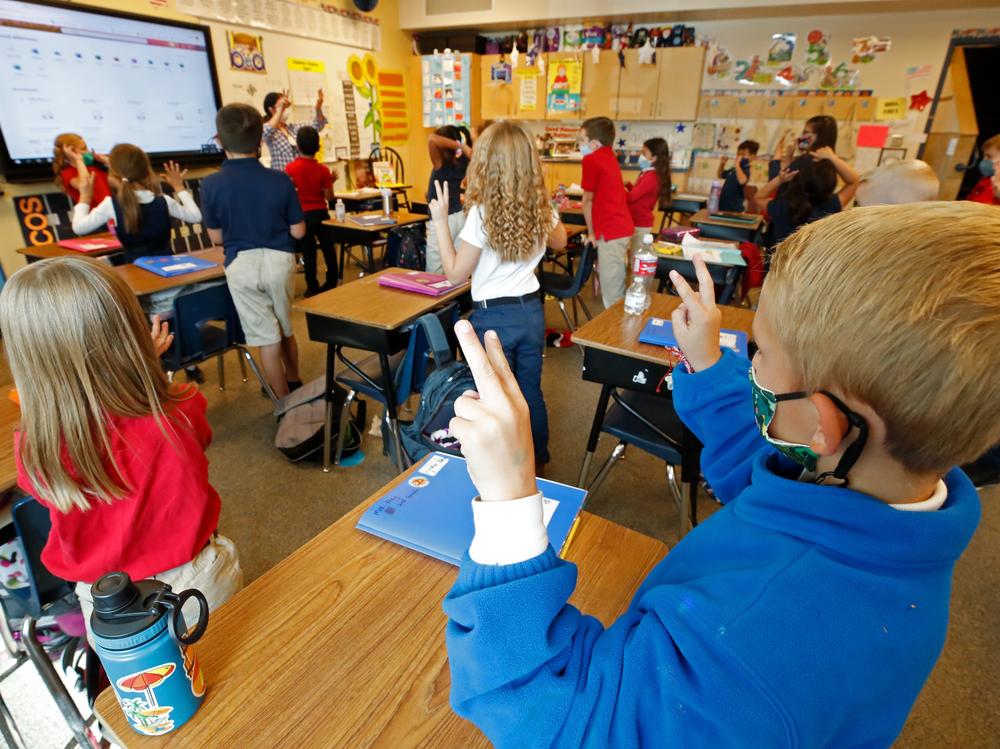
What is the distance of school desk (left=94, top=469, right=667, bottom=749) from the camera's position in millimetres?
659

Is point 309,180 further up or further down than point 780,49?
further down

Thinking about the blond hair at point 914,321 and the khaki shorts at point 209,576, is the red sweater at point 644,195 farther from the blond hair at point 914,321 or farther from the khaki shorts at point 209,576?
the blond hair at point 914,321

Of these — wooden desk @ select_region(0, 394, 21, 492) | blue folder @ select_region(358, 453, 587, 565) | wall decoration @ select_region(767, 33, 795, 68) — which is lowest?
wooden desk @ select_region(0, 394, 21, 492)

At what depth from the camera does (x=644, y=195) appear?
4652mm

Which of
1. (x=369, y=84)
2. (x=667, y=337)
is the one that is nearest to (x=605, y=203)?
(x=667, y=337)

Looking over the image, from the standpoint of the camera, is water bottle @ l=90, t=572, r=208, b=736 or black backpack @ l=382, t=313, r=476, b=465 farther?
black backpack @ l=382, t=313, r=476, b=465

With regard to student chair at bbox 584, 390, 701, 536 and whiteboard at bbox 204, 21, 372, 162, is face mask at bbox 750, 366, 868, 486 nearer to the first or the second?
student chair at bbox 584, 390, 701, 536

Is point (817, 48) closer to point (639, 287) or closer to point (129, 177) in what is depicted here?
point (639, 287)

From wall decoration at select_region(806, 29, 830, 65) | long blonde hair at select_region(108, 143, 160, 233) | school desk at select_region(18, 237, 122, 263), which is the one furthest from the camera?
wall decoration at select_region(806, 29, 830, 65)

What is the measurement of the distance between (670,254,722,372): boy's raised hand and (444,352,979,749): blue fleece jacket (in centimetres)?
46

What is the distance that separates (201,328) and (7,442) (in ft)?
4.87

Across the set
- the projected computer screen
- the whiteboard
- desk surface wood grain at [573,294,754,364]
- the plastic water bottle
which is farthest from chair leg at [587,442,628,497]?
the whiteboard

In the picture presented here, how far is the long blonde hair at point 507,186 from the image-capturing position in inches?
81.1

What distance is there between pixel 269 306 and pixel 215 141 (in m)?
3.21
